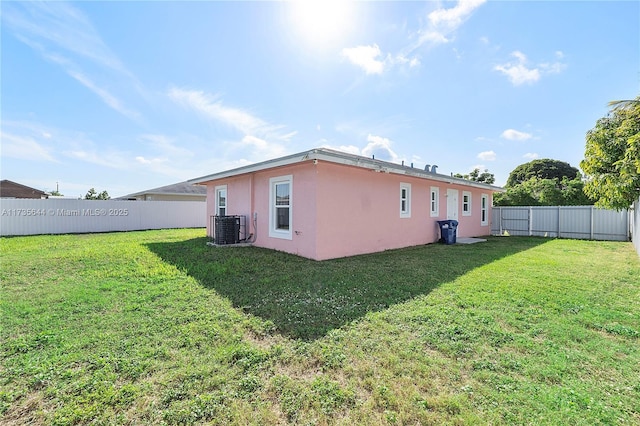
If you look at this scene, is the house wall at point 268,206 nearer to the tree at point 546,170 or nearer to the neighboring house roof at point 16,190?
the tree at point 546,170

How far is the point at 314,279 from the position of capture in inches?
216

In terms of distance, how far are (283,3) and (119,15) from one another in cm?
411

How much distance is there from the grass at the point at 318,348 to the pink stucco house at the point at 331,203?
2.13 meters

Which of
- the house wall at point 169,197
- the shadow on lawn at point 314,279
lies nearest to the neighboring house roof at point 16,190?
the house wall at point 169,197

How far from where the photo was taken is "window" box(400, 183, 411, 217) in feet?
32.4

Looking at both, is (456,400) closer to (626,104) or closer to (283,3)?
(283,3)

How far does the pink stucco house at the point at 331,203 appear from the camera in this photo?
732 centimetres

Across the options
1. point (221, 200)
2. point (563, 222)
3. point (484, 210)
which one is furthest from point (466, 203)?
point (221, 200)

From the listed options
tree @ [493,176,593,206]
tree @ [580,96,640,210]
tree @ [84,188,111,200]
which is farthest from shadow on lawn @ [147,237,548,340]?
tree @ [84,188,111,200]

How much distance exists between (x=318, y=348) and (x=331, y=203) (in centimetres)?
490

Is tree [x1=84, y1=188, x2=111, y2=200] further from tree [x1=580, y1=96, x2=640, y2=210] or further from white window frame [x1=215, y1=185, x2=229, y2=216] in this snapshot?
tree [x1=580, y1=96, x2=640, y2=210]

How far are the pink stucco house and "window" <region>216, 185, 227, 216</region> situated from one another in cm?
4

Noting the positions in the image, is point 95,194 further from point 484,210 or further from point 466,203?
point 484,210

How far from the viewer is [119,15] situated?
7.15m
